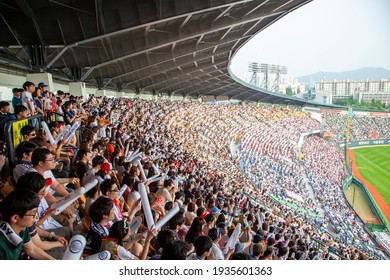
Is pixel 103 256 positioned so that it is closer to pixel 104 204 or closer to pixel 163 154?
pixel 104 204

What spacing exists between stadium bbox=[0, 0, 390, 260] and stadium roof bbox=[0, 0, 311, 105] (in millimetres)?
63

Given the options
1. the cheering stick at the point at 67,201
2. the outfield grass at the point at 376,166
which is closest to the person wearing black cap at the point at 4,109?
the cheering stick at the point at 67,201

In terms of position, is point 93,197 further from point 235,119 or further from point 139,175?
point 235,119

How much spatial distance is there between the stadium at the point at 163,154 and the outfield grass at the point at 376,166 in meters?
0.29

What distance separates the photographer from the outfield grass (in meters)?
34.4

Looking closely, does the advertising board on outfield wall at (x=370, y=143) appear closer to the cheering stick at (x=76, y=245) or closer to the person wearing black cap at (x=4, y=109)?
the person wearing black cap at (x=4, y=109)

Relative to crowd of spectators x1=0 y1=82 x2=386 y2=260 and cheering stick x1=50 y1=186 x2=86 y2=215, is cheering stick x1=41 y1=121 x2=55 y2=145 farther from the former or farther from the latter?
cheering stick x1=50 y1=186 x2=86 y2=215

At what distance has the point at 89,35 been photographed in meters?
11.8

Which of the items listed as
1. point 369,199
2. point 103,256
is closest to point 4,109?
point 103,256

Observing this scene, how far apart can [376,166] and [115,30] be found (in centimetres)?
4115

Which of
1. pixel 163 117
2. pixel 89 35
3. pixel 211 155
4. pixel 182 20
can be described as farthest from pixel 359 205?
pixel 89 35

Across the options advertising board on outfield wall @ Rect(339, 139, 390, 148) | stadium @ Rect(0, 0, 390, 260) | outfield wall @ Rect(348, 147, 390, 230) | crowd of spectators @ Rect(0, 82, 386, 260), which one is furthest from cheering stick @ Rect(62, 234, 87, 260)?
advertising board on outfield wall @ Rect(339, 139, 390, 148)

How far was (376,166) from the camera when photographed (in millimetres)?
42188
